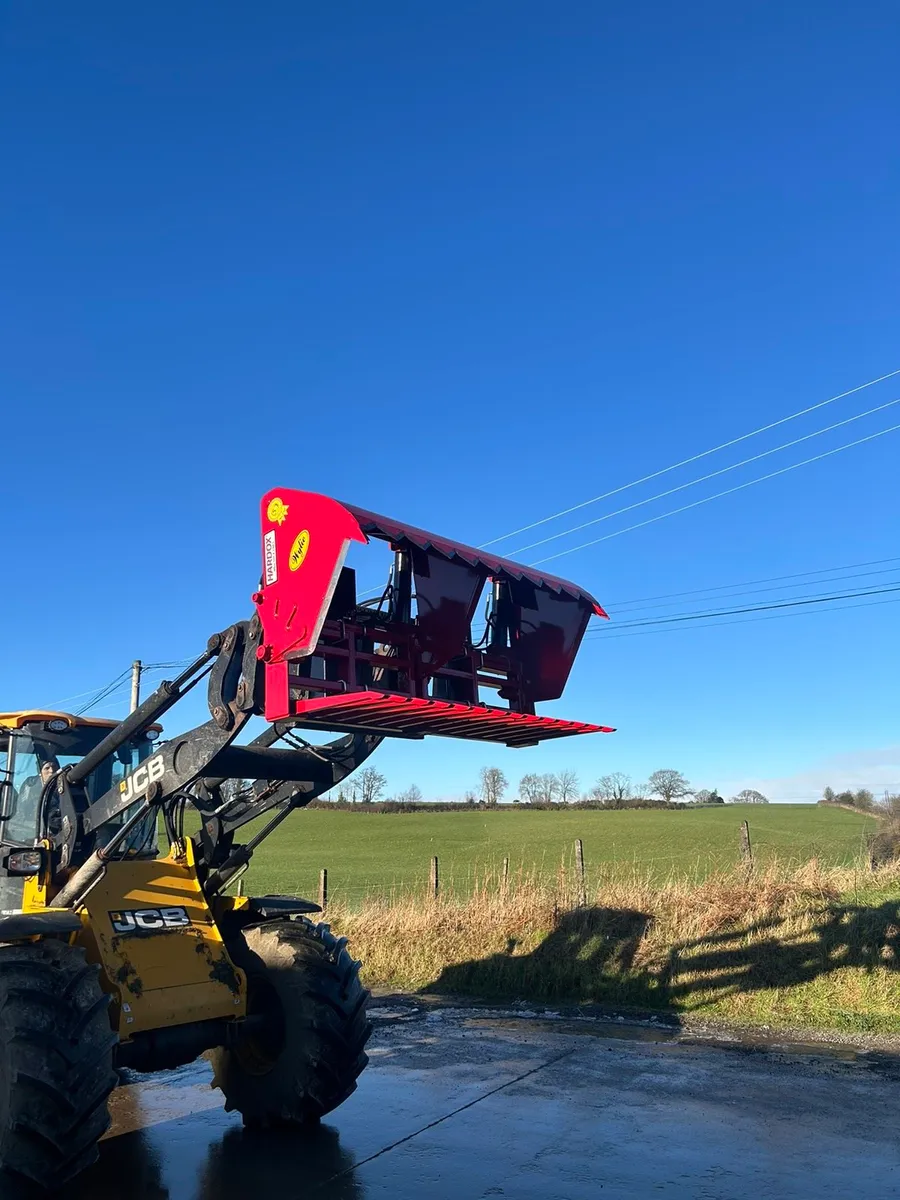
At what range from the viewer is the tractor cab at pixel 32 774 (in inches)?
284

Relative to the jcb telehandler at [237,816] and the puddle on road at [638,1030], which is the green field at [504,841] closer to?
the puddle on road at [638,1030]

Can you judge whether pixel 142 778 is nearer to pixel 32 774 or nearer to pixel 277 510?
pixel 32 774

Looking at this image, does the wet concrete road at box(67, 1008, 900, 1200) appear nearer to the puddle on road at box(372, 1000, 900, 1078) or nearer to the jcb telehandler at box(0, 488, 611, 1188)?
the puddle on road at box(372, 1000, 900, 1078)

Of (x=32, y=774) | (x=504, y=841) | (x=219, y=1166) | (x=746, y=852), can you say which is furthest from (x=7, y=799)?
(x=504, y=841)

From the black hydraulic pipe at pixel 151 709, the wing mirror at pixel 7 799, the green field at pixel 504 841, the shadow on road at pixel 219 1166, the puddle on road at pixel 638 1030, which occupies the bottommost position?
the puddle on road at pixel 638 1030

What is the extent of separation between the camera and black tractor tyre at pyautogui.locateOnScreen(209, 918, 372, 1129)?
7020 millimetres

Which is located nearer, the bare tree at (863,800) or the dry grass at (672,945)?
the dry grass at (672,945)

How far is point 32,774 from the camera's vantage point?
751cm

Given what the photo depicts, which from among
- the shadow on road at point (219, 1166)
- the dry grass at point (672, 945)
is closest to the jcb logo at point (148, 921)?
the shadow on road at point (219, 1166)

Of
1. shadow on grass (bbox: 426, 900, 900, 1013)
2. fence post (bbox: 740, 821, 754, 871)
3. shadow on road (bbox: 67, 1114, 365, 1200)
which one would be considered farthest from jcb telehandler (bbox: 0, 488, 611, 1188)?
fence post (bbox: 740, 821, 754, 871)

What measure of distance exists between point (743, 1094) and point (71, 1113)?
541 centimetres

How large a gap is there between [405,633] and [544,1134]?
3.75 m

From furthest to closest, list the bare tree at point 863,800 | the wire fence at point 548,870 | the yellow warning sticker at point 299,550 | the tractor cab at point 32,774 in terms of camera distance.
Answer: the bare tree at point 863,800, the wire fence at point 548,870, the tractor cab at point 32,774, the yellow warning sticker at point 299,550

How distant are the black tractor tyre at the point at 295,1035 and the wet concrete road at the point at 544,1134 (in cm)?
27
